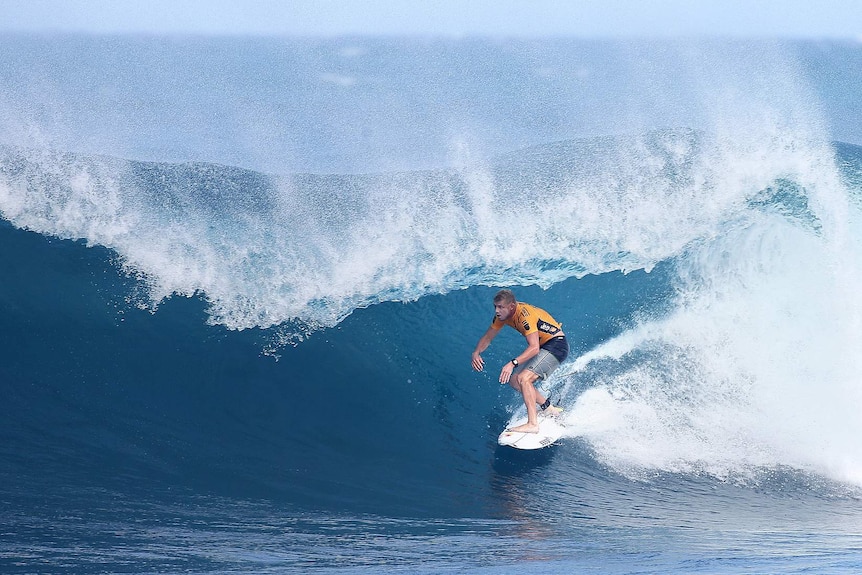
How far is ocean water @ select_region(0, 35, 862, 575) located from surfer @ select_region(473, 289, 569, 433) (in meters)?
0.46

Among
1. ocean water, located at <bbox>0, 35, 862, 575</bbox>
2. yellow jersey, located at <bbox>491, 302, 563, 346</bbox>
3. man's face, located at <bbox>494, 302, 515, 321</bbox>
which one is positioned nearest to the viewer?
ocean water, located at <bbox>0, 35, 862, 575</bbox>

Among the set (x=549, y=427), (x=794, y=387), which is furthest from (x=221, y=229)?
(x=794, y=387)

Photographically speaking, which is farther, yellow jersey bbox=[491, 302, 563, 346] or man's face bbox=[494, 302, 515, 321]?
yellow jersey bbox=[491, 302, 563, 346]

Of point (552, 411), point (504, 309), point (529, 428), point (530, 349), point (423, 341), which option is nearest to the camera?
point (504, 309)

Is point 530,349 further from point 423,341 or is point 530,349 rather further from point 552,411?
point 423,341

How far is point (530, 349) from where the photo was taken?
7027 millimetres

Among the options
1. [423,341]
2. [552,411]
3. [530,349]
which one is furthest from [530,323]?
[423,341]

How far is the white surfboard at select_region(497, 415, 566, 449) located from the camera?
7117 mm

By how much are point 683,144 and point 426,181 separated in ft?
11.2

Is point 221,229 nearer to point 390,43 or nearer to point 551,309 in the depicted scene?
point 551,309

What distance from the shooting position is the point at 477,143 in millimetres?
11750

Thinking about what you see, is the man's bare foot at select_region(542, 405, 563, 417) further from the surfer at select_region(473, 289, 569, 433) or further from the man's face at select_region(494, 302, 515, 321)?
the man's face at select_region(494, 302, 515, 321)

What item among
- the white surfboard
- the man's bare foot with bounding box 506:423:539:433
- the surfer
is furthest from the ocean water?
the surfer

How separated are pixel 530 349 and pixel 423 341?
71.1 inches
